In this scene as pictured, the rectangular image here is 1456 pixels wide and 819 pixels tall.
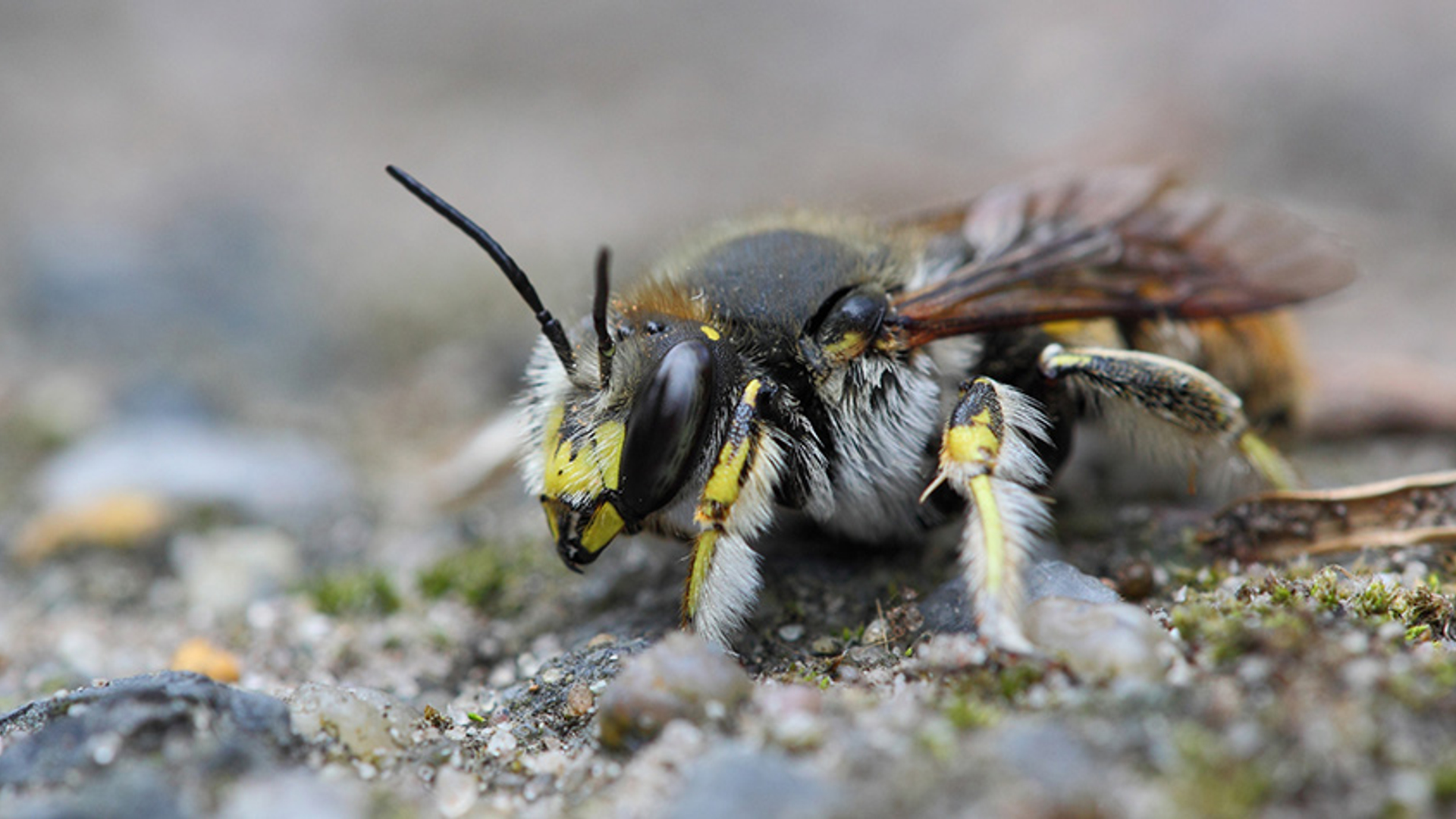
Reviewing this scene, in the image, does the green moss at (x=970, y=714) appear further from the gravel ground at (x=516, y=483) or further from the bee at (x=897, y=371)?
the bee at (x=897, y=371)

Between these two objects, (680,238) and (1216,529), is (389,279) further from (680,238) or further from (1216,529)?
(1216,529)

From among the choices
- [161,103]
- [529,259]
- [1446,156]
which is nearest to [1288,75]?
[1446,156]

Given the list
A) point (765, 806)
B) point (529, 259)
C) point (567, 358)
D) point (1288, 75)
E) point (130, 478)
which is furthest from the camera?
point (1288, 75)

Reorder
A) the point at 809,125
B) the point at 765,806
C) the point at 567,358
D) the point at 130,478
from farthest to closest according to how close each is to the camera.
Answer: the point at 809,125 → the point at 130,478 → the point at 567,358 → the point at 765,806

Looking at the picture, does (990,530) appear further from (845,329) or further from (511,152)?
(511,152)

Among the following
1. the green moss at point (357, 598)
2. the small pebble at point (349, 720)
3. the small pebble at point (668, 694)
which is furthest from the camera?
the green moss at point (357, 598)

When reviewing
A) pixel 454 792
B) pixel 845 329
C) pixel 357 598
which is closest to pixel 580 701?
pixel 454 792

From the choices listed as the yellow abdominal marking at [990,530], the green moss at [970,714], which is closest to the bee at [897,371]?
the yellow abdominal marking at [990,530]
